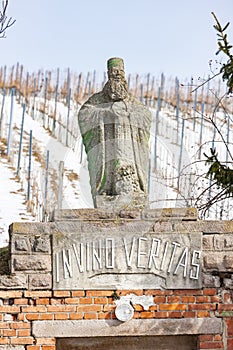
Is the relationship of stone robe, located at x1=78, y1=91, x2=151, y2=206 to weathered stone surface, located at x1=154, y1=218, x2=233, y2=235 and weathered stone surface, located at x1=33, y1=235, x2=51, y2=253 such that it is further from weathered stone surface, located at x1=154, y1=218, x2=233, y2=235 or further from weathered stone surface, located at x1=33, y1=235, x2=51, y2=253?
weathered stone surface, located at x1=33, y1=235, x2=51, y2=253

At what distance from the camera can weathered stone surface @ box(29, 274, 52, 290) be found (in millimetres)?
6922

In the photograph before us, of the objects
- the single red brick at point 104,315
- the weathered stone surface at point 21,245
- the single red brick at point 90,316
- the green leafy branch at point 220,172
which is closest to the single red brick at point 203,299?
the single red brick at point 104,315

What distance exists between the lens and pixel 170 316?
697cm

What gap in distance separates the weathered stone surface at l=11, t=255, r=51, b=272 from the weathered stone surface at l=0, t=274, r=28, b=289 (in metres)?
0.09

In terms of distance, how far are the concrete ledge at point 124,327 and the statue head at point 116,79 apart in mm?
2389

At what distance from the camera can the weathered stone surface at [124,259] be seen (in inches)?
274

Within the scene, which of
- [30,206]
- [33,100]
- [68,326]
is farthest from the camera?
[33,100]

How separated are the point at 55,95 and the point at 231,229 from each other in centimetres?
1888

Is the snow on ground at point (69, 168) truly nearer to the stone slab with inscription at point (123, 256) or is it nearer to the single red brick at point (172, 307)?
the stone slab with inscription at point (123, 256)

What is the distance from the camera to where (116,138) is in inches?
299

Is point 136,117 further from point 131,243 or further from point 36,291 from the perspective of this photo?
point 36,291

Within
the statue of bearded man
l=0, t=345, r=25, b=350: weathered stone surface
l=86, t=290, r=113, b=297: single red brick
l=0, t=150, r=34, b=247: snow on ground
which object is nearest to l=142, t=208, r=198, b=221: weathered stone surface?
the statue of bearded man

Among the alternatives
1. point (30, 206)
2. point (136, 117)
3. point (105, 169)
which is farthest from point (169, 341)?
point (30, 206)

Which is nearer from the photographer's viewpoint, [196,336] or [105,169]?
[196,336]
